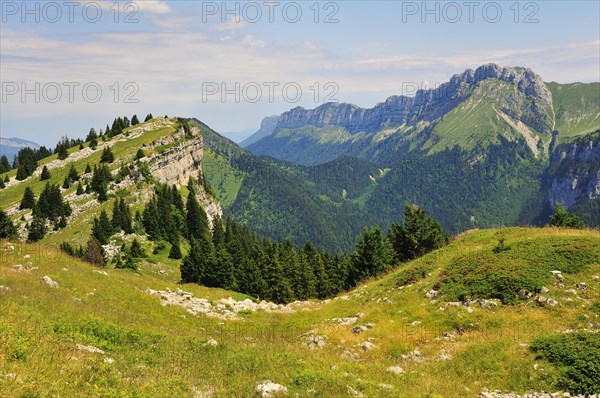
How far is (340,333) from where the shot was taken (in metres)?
26.0

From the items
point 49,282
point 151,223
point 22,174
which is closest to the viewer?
point 49,282

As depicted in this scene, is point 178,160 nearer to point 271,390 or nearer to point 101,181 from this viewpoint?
point 101,181

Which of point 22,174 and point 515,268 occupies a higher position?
point 22,174

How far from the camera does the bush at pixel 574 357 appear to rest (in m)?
15.5

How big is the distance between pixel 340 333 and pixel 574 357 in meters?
13.3

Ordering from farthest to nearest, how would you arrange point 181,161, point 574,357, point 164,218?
point 181,161
point 164,218
point 574,357

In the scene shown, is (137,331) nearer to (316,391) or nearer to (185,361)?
(185,361)

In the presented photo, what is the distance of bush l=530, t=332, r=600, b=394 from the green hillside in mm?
58

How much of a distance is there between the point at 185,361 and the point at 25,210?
10162 cm

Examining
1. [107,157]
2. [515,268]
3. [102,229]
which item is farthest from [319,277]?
[107,157]

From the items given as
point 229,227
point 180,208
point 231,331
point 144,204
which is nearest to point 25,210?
point 144,204

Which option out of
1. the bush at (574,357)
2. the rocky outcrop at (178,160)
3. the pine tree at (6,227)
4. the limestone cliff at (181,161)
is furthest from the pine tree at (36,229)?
the bush at (574,357)

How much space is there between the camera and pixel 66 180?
353 ft

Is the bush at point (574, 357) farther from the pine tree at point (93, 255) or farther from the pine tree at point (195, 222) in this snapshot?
the pine tree at point (195, 222)
